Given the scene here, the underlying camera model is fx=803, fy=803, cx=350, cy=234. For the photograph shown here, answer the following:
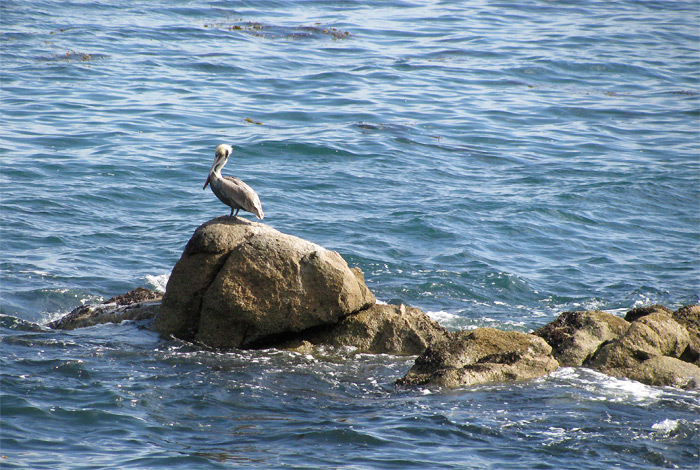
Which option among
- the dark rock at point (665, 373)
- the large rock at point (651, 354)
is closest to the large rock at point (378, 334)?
the large rock at point (651, 354)

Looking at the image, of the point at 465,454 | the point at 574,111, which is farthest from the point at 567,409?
the point at 574,111

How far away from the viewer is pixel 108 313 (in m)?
9.11

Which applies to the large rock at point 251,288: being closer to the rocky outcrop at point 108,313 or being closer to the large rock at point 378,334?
the large rock at point 378,334

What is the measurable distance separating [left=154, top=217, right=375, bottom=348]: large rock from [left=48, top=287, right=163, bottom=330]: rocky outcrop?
2.22ft

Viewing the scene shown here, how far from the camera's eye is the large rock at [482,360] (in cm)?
735

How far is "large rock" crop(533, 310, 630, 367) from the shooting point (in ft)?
26.3

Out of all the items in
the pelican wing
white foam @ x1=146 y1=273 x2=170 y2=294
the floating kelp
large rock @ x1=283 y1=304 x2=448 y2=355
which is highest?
the floating kelp

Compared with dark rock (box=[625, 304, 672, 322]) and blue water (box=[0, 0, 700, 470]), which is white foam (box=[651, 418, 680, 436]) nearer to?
blue water (box=[0, 0, 700, 470])

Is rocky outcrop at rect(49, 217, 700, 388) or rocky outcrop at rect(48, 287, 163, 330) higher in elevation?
rocky outcrop at rect(49, 217, 700, 388)

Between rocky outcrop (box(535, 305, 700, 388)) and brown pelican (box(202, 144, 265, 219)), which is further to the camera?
brown pelican (box(202, 144, 265, 219))

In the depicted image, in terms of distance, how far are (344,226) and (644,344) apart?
6224mm

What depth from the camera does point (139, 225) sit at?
12906 mm

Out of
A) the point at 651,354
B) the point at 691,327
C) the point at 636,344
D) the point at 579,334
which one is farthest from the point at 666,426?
the point at 691,327

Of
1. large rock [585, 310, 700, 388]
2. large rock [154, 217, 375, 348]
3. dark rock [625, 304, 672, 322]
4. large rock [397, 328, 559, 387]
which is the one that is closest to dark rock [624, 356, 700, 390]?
large rock [585, 310, 700, 388]
